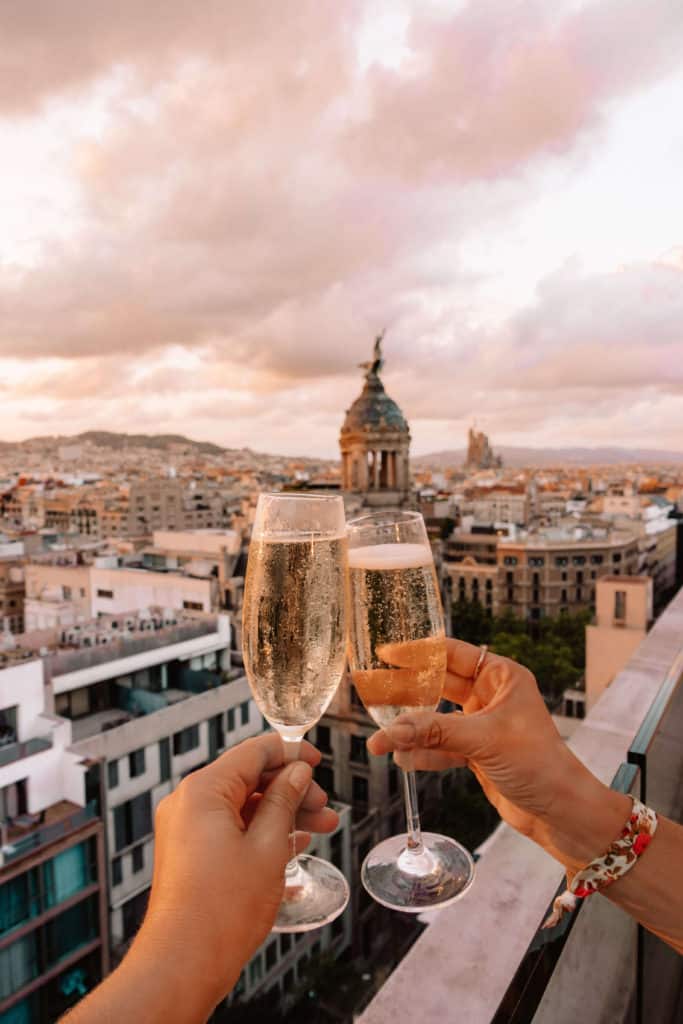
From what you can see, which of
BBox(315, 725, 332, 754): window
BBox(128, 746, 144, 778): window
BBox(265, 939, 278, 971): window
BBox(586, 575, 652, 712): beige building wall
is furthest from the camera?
BBox(315, 725, 332, 754): window

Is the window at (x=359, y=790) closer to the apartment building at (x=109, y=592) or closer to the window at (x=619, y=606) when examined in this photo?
the apartment building at (x=109, y=592)

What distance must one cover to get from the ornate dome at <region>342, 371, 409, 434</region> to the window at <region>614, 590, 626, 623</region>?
9.90 metres

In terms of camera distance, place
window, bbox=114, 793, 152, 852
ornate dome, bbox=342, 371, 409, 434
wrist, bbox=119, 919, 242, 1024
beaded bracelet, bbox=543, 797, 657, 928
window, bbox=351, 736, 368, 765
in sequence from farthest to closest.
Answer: ornate dome, bbox=342, 371, 409, 434, window, bbox=351, 736, 368, 765, window, bbox=114, 793, 152, 852, beaded bracelet, bbox=543, 797, 657, 928, wrist, bbox=119, 919, 242, 1024

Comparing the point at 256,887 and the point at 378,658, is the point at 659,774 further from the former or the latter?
the point at 256,887

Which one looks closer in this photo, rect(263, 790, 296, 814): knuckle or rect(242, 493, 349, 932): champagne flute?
rect(263, 790, 296, 814): knuckle

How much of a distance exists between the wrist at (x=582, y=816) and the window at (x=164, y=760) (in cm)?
1100

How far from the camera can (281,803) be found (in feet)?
3.40

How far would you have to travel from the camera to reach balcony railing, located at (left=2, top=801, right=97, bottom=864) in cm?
807

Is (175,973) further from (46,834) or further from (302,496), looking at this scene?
(46,834)

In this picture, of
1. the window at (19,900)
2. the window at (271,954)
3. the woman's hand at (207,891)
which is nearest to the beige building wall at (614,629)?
the window at (271,954)

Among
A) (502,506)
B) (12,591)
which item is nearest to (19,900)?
(12,591)

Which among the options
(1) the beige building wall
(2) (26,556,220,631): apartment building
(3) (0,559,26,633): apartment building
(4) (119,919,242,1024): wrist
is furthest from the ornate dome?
(4) (119,919,242,1024): wrist

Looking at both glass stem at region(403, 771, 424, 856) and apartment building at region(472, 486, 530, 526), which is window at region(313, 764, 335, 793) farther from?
apartment building at region(472, 486, 530, 526)

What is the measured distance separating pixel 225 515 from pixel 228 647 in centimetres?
4590
